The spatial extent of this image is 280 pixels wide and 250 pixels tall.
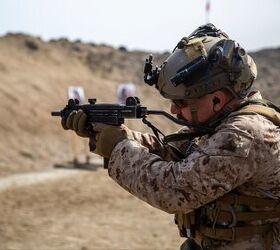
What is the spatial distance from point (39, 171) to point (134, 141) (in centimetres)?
1117

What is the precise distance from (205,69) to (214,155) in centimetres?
37

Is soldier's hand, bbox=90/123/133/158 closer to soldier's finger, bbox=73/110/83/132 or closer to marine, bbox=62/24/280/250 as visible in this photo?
marine, bbox=62/24/280/250

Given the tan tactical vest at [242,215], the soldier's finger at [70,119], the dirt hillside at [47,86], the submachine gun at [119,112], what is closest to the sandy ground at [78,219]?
the dirt hillside at [47,86]

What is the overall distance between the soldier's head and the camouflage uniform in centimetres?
12

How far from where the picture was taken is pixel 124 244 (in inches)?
266

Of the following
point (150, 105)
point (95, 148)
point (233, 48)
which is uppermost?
point (233, 48)

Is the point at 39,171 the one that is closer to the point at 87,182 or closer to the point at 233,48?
the point at 87,182

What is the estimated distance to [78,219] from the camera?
804cm

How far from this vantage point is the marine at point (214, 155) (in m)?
2.26

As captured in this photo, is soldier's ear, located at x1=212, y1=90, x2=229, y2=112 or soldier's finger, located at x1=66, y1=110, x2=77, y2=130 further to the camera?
soldier's finger, located at x1=66, y1=110, x2=77, y2=130

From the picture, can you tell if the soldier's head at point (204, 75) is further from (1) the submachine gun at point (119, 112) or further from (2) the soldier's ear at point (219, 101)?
(1) the submachine gun at point (119, 112)

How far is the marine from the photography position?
7.41 ft

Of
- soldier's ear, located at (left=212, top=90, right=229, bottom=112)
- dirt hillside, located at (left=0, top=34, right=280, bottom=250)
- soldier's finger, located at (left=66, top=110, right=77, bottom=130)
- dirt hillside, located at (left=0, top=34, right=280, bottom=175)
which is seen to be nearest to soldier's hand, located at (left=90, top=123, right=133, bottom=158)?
soldier's finger, located at (left=66, top=110, right=77, bottom=130)

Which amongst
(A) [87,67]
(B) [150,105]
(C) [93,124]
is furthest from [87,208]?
(A) [87,67]
